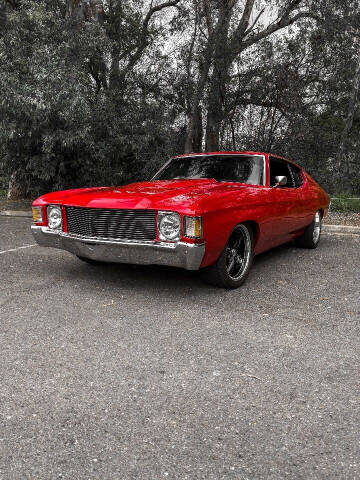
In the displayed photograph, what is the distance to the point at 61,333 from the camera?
329cm

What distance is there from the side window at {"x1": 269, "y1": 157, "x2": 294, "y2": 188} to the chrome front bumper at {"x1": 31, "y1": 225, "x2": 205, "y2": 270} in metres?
2.01

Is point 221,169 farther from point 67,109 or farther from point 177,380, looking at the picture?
point 67,109

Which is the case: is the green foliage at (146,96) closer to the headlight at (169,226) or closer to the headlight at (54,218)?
the headlight at (54,218)

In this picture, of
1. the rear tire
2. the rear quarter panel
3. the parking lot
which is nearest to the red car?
the rear quarter panel

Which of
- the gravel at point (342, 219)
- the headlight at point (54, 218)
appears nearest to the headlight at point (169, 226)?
the headlight at point (54, 218)

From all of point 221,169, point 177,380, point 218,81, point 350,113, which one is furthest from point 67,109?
point 177,380

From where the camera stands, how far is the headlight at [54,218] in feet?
15.3

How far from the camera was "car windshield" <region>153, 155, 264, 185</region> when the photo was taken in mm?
5340

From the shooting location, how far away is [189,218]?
12.8 ft

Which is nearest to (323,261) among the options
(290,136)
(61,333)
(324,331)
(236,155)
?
(236,155)

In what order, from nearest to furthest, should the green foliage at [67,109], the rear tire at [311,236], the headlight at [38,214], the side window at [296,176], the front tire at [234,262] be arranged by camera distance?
the front tire at [234,262] < the headlight at [38,214] < the side window at [296,176] < the rear tire at [311,236] < the green foliage at [67,109]

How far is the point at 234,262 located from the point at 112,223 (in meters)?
1.35

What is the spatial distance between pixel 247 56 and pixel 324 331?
30.9 ft

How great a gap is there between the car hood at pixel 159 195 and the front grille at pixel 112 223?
71mm
